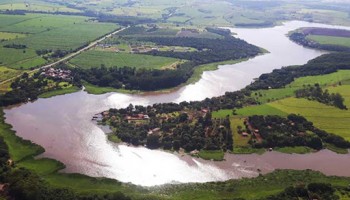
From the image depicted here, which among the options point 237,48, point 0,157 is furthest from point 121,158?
point 237,48

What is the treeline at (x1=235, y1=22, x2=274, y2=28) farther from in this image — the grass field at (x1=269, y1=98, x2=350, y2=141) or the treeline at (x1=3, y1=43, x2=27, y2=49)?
the grass field at (x1=269, y1=98, x2=350, y2=141)

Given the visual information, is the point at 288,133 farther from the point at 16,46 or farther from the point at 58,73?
the point at 16,46

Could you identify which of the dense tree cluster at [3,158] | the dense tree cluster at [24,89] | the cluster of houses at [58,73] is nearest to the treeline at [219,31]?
the cluster of houses at [58,73]

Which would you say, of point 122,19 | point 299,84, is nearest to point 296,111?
point 299,84

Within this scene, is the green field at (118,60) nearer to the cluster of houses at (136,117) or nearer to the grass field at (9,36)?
the grass field at (9,36)

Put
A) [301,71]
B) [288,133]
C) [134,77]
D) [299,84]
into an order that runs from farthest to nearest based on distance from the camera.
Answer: [301,71] < [299,84] < [134,77] < [288,133]
